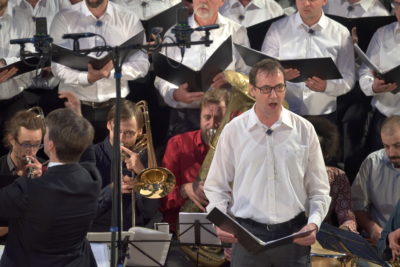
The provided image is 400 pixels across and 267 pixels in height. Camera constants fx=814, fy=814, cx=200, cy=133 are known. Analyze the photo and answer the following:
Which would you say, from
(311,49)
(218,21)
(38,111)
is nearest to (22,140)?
(38,111)

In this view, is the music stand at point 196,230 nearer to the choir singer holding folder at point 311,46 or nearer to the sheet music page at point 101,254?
the sheet music page at point 101,254

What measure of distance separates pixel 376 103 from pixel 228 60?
1.23 metres

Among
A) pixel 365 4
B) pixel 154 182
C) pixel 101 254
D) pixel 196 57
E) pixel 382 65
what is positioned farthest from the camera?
pixel 365 4

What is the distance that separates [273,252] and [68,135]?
1.21m

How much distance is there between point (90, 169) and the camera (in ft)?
13.6

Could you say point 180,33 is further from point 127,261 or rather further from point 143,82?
point 143,82

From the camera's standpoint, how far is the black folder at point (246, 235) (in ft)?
12.8

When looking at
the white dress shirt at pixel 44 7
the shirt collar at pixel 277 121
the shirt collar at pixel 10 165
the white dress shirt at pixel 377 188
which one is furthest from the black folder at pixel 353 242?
the white dress shirt at pixel 44 7

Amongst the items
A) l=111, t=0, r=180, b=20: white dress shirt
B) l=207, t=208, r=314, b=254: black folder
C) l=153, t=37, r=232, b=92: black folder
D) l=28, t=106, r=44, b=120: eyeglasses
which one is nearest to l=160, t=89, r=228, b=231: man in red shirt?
l=153, t=37, r=232, b=92: black folder

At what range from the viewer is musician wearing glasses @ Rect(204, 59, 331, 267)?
419 centimetres

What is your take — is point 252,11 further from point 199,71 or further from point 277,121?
point 277,121

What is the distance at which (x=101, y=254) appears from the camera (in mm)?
4637

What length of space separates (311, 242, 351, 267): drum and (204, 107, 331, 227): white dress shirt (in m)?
0.64

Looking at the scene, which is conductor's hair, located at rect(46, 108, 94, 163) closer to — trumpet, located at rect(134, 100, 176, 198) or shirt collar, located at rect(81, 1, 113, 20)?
trumpet, located at rect(134, 100, 176, 198)
